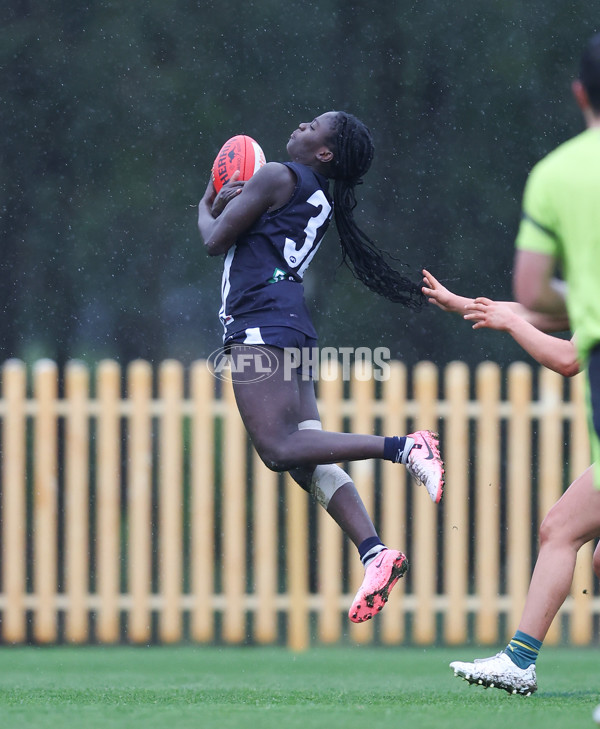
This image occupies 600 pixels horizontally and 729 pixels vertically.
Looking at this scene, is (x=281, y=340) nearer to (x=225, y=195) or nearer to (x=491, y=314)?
(x=225, y=195)

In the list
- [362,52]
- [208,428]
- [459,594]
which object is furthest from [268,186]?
[362,52]

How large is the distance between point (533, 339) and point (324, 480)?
4.21ft

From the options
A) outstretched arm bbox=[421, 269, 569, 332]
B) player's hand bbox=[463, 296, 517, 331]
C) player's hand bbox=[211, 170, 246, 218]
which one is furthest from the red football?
player's hand bbox=[463, 296, 517, 331]

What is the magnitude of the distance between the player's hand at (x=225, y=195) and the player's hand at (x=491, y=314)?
4.17ft

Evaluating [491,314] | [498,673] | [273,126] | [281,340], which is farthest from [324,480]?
[273,126]

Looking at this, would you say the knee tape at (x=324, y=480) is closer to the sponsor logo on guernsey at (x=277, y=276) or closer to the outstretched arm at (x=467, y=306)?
the sponsor logo on guernsey at (x=277, y=276)

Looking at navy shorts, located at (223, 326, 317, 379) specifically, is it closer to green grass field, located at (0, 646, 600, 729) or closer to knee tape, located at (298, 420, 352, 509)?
knee tape, located at (298, 420, 352, 509)

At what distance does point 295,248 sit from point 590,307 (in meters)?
1.98

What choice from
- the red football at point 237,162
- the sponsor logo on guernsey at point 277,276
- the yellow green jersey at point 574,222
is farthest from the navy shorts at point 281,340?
the yellow green jersey at point 574,222

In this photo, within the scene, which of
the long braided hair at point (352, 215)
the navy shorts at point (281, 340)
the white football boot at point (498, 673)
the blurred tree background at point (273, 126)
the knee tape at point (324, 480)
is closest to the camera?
the white football boot at point (498, 673)

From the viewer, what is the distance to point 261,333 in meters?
4.52

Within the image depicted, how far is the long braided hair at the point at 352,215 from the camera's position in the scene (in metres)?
4.79

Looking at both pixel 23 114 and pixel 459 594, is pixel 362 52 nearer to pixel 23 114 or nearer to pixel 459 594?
pixel 23 114

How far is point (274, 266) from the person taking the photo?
181 inches
